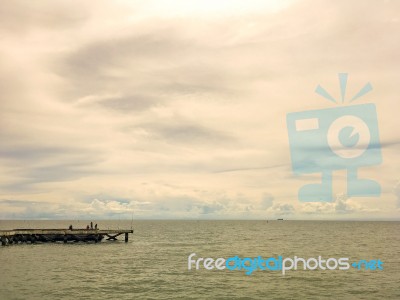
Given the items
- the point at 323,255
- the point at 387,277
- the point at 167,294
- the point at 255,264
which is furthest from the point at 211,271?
the point at 323,255

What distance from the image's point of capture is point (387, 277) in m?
34.1

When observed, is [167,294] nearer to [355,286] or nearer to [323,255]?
[355,286]

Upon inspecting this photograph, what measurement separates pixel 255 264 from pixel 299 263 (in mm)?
5309

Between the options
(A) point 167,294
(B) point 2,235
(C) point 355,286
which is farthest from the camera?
(B) point 2,235

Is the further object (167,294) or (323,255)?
(323,255)

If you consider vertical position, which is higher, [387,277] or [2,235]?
[2,235]

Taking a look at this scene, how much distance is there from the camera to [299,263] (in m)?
42.4

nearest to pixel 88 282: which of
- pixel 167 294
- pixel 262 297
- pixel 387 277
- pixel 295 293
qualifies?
pixel 167 294

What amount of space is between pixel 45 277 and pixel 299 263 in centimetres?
2685

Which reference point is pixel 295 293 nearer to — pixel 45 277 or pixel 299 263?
pixel 299 263

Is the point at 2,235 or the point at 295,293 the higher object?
the point at 2,235

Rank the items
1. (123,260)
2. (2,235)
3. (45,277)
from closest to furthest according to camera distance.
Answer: (45,277) < (123,260) < (2,235)

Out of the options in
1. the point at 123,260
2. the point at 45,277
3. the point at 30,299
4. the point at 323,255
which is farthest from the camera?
the point at 323,255

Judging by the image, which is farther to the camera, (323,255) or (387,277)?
(323,255)
